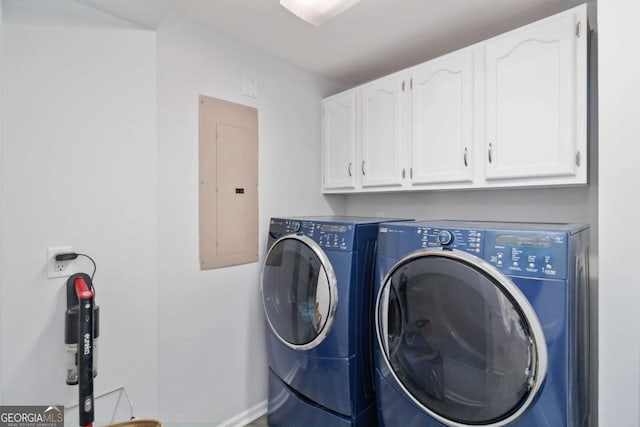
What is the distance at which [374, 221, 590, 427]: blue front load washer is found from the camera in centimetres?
104

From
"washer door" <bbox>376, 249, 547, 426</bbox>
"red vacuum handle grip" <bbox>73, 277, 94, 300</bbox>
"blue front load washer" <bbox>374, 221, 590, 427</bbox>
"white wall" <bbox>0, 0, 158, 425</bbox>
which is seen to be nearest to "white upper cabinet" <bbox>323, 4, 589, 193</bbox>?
"blue front load washer" <bbox>374, 221, 590, 427</bbox>

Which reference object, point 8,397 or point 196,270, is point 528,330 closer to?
point 196,270

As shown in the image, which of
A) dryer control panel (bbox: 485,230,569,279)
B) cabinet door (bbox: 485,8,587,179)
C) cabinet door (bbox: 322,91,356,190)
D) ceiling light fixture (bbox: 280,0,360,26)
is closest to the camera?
dryer control panel (bbox: 485,230,569,279)

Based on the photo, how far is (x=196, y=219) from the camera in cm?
180

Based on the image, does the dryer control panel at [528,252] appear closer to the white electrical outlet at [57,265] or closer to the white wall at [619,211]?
the white wall at [619,211]

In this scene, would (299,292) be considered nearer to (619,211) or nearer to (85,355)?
(85,355)

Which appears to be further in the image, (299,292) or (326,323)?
(299,292)

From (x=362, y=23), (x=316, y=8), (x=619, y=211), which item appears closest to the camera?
(x=619, y=211)

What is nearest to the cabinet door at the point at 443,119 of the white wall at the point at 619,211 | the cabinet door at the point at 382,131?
the cabinet door at the point at 382,131

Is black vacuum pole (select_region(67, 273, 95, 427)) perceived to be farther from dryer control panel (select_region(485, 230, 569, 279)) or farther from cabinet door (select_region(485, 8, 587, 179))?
cabinet door (select_region(485, 8, 587, 179))
